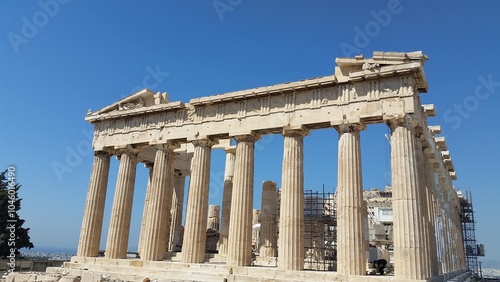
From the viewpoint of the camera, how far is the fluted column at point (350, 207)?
1773 centimetres

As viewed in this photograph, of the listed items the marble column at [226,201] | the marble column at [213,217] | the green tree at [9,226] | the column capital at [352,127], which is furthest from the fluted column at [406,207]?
the green tree at [9,226]

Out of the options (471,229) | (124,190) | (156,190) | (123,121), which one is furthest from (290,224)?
(471,229)

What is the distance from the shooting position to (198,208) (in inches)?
903

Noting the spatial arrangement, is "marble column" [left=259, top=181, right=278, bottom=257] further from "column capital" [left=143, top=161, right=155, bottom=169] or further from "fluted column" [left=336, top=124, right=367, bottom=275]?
"column capital" [left=143, top=161, right=155, bottom=169]

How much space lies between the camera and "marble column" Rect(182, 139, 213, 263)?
22.3 meters

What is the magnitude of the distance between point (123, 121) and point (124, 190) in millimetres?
4959

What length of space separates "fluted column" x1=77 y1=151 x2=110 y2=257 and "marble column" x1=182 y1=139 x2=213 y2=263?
25.2ft

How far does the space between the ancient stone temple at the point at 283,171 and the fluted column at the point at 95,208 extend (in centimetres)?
7

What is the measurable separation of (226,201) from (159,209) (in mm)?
6322

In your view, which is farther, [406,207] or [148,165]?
[148,165]

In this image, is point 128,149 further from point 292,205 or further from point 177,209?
point 292,205

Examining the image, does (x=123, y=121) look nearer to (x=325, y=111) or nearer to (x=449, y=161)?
(x=325, y=111)

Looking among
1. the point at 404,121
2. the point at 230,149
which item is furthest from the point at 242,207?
the point at 230,149

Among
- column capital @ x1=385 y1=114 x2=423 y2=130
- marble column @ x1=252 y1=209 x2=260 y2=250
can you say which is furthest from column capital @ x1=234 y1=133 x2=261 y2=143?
marble column @ x1=252 y1=209 x2=260 y2=250
